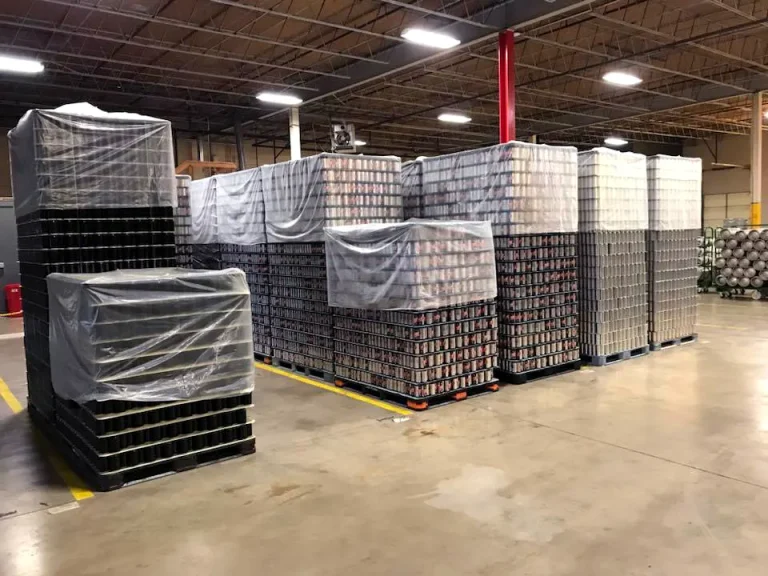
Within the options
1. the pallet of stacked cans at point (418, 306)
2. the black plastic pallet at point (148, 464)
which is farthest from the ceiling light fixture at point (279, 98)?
the black plastic pallet at point (148, 464)

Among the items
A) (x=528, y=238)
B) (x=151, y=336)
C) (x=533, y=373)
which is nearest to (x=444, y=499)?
(x=151, y=336)

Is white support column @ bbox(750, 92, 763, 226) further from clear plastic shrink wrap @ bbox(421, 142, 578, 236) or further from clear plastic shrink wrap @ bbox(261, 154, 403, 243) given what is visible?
clear plastic shrink wrap @ bbox(261, 154, 403, 243)

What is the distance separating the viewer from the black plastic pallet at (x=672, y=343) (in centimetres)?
1012

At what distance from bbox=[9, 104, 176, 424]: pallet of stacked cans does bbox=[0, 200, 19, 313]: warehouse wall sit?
40.9ft

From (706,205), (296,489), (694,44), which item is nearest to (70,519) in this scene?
(296,489)

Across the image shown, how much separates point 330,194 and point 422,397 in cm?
314

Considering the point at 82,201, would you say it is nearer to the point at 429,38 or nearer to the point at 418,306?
the point at 418,306

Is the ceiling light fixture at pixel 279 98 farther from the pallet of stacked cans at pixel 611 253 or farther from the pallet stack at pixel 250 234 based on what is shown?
the pallet of stacked cans at pixel 611 253

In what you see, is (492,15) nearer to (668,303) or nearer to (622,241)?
(622,241)

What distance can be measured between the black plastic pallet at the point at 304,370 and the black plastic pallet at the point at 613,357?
3952mm

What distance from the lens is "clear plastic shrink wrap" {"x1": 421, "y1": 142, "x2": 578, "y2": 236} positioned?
7.95 meters

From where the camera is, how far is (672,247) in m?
10.2

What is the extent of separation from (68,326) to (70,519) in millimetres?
1723

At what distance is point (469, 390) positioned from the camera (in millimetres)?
7602
